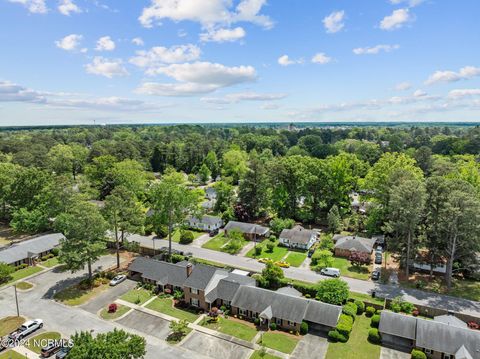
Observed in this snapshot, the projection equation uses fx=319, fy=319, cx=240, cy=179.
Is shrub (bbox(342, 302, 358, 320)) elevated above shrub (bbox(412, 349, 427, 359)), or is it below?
above

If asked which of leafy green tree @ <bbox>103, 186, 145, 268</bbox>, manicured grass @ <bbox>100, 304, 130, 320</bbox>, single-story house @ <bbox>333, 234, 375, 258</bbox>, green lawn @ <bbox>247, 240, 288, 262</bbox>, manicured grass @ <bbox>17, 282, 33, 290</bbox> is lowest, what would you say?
manicured grass @ <bbox>100, 304, 130, 320</bbox>

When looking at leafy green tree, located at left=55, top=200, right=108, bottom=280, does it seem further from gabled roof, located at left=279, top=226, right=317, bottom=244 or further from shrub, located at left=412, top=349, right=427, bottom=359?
shrub, located at left=412, top=349, right=427, bottom=359

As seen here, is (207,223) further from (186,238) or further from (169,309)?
(169,309)

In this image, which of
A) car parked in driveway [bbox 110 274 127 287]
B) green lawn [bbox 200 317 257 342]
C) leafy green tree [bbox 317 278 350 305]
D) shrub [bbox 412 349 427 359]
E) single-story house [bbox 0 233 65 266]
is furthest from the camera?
single-story house [bbox 0 233 65 266]

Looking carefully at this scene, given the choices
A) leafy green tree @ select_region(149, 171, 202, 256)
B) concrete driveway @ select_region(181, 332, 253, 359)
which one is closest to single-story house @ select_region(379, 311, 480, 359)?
concrete driveway @ select_region(181, 332, 253, 359)

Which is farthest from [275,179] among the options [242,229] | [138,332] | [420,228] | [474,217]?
[138,332]

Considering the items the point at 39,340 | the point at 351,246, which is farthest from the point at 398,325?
the point at 39,340

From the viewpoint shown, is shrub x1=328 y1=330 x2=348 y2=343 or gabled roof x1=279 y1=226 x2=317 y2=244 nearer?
shrub x1=328 y1=330 x2=348 y2=343
